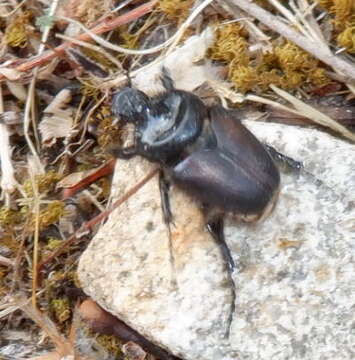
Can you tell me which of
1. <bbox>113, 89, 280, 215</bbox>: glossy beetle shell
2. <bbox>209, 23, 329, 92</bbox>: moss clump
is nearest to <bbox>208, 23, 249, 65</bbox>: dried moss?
<bbox>209, 23, 329, 92</bbox>: moss clump

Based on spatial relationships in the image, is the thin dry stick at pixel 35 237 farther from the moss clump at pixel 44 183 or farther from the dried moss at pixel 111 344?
the dried moss at pixel 111 344

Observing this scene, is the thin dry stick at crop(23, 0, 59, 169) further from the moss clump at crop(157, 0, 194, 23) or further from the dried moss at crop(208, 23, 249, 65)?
the dried moss at crop(208, 23, 249, 65)

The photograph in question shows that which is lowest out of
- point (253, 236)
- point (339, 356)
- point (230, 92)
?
point (339, 356)

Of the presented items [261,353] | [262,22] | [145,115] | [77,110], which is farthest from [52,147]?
[261,353]

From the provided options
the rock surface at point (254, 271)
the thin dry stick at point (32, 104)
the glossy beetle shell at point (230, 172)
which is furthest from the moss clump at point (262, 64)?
the thin dry stick at point (32, 104)

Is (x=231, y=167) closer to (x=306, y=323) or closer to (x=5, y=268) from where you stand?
(x=306, y=323)

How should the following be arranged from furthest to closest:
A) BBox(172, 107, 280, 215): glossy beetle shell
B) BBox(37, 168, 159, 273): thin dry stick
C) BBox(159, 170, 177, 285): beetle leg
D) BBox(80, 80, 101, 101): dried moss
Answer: BBox(80, 80, 101, 101): dried moss
BBox(37, 168, 159, 273): thin dry stick
BBox(159, 170, 177, 285): beetle leg
BBox(172, 107, 280, 215): glossy beetle shell
